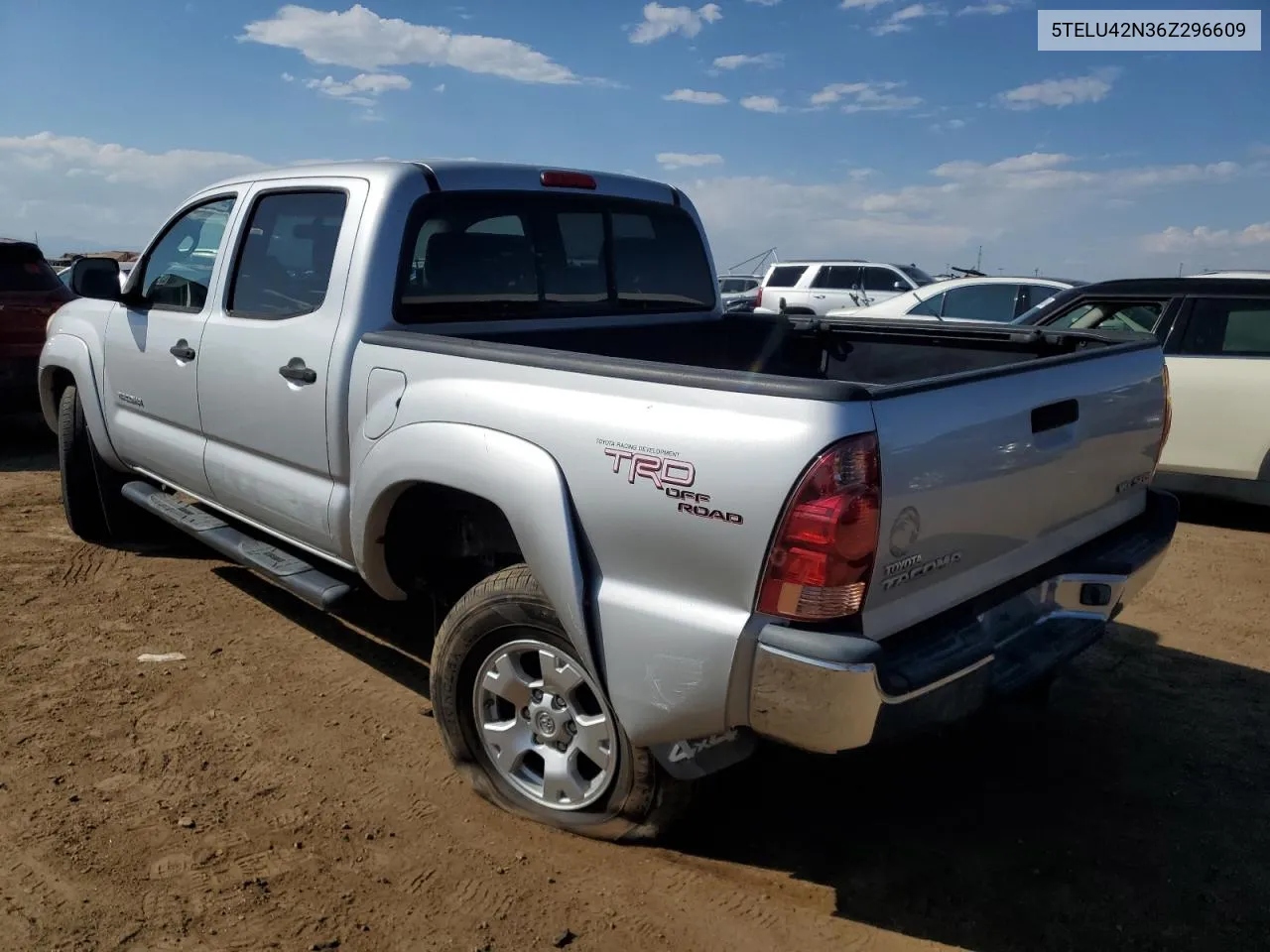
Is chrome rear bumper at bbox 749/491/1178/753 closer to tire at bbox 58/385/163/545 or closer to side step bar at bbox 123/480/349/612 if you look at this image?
side step bar at bbox 123/480/349/612

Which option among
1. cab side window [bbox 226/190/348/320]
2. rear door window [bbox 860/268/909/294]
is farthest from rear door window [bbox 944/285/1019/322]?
rear door window [bbox 860/268/909/294]

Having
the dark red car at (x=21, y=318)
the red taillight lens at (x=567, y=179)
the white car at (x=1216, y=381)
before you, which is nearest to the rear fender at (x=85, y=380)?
the red taillight lens at (x=567, y=179)

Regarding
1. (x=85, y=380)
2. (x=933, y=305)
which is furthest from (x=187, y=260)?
(x=933, y=305)

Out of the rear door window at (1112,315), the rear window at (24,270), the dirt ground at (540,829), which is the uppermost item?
the rear window at (24,270)

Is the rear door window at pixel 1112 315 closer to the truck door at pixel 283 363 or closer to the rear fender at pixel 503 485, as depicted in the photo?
the truck door at pixel 283 363

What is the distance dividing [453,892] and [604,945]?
47 cm

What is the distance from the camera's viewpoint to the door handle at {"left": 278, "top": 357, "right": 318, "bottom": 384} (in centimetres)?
355

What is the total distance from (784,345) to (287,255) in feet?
6.91

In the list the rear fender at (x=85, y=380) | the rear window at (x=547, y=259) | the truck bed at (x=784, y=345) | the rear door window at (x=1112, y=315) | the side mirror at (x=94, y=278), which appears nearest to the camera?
the truck bed at (x=784, y=345)

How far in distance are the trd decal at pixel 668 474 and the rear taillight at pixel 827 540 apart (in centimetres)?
13

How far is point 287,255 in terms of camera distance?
156 inches

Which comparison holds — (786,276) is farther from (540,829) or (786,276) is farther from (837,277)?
(540,829)

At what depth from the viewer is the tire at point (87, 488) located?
5.61 metres

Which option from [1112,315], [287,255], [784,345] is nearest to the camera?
[287,255]
